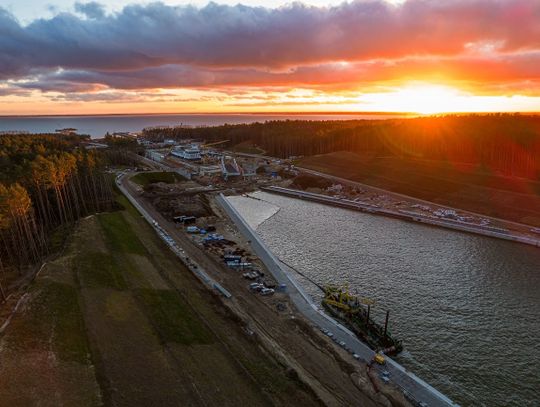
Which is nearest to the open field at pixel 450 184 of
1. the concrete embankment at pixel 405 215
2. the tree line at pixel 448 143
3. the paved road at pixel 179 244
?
the concrete embankment at pixel 405 215

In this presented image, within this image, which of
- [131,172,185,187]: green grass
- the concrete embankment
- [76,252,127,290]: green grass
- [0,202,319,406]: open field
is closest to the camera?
[0,202,319,406]: open field

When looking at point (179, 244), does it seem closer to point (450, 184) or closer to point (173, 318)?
point (173, 318)

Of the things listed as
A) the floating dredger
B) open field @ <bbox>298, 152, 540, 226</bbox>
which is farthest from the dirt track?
open field @ <bbox>298, 152, 540, 226</bbox>

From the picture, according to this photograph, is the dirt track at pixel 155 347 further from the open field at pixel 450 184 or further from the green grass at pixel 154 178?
the open field at pixel 450 184

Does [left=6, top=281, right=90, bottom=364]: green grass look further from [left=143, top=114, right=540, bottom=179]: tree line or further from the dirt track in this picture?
[left=143, top=114, right=540, bottom=179]: tree line

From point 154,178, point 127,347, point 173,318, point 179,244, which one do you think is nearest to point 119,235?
point 179,244
